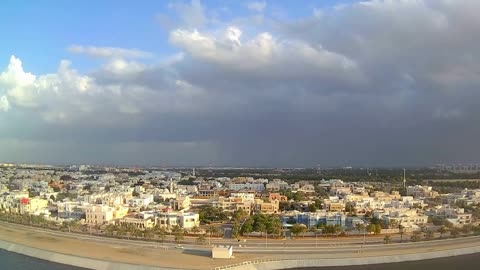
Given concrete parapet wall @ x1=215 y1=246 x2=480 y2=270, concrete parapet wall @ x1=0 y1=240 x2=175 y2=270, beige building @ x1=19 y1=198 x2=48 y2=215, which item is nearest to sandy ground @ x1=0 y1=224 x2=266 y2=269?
concrete parapet wall @ x1=0 y1=240 x2=175 y2=270

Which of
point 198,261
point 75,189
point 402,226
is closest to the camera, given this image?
point 198,261

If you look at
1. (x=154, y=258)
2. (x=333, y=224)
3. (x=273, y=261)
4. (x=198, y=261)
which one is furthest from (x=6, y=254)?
(x=333, y=224)

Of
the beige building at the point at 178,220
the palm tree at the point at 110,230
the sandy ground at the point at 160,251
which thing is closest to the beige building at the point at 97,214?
the beige building at the point at 178,220

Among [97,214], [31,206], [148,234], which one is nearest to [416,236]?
[148,234]

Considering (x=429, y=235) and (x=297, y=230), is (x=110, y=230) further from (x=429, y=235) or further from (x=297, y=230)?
(x=429, y=235)

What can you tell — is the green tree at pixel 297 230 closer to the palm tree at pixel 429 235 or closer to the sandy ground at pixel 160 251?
the sandy ground at pixel 160 251

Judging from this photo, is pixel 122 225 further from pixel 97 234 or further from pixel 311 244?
pixel 311 244
